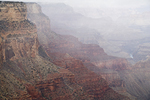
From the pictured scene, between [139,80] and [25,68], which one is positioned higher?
[25,68]

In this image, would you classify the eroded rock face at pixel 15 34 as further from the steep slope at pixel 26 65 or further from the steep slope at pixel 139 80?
the steep slope at pixel 139 80

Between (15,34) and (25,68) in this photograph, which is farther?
(15,34)

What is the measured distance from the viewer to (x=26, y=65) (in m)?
41.5

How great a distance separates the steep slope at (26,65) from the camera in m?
37.9

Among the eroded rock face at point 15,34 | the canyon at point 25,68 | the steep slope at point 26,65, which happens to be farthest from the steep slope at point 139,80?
the eroded rock face at point 15,34

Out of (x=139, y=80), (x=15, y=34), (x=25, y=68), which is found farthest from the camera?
(x=139, y=80)

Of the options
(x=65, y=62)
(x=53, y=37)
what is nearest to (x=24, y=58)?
(x=65, y=62)

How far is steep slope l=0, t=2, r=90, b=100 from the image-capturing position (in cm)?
3788

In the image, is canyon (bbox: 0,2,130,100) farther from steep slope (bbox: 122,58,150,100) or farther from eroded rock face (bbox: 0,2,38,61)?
steep slope (bbox: 122,58,150,100)

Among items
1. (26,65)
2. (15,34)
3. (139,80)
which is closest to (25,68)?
(26,65)

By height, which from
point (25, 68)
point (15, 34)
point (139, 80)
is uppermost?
point (15, 34)

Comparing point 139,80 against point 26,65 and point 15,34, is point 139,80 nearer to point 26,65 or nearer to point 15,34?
point 26,65

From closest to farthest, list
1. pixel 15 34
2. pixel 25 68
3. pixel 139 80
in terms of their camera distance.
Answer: pixel 25 68 → pixel 15 34 → pixel 139 80

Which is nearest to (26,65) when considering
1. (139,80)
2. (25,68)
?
(25,68)
